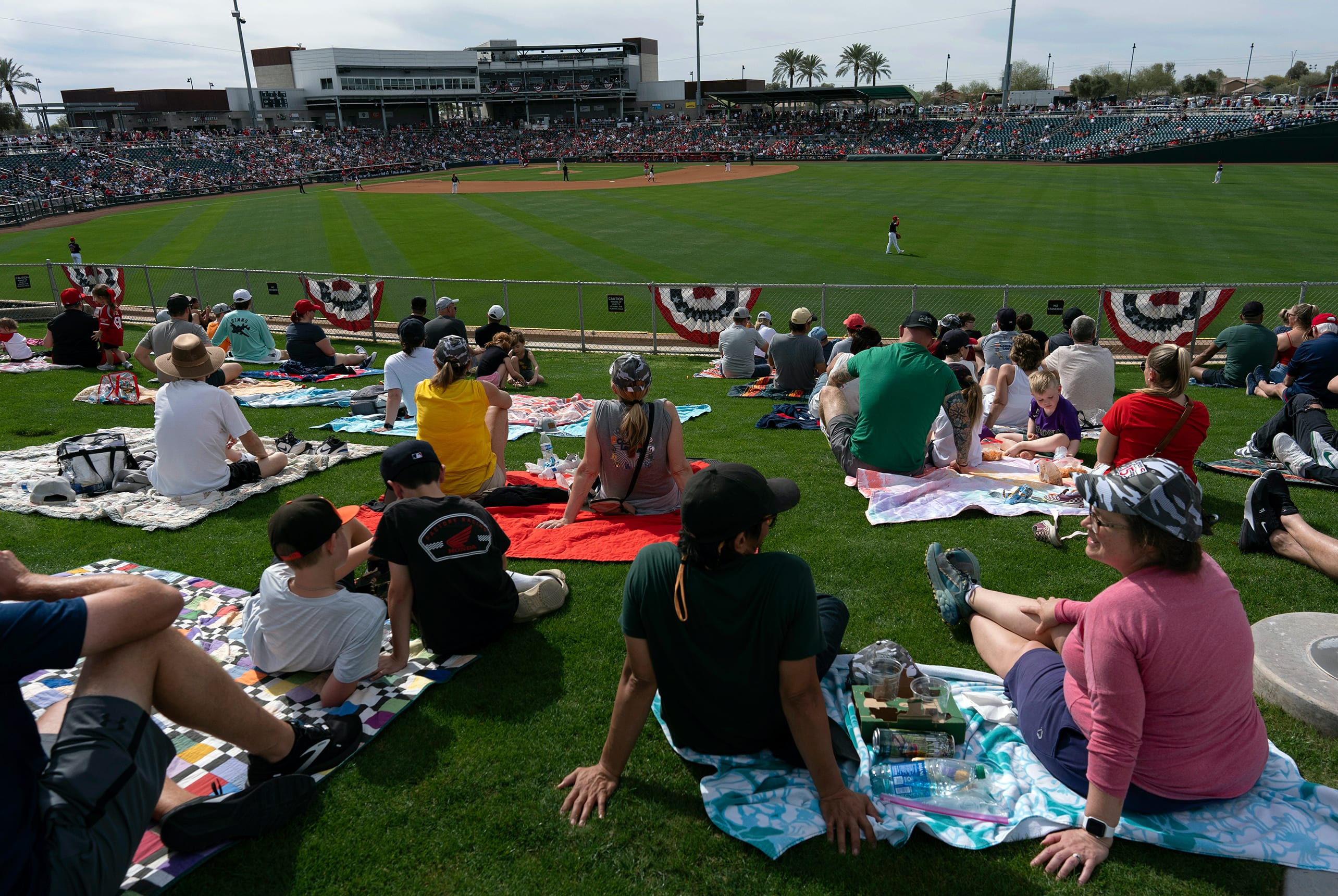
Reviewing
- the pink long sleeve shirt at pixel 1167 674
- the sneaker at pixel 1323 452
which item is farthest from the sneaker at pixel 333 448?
the sneaker at pixel 1323 452

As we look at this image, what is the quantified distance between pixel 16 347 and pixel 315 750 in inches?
566

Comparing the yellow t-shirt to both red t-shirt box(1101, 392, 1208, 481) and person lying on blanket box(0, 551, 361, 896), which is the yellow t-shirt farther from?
red t-shirt box(1101, 392, 1208, 481)

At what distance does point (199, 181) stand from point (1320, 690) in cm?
7540

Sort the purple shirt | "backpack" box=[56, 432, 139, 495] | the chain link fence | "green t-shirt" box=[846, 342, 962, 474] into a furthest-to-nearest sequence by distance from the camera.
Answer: the chain link fence, the purple shirt, "backpack" box=[56, 432, 139, 495], "green t-shirt" box=[846, 342, 962, 474]

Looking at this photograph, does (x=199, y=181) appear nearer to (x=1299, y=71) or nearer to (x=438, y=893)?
(x=438, y=893)

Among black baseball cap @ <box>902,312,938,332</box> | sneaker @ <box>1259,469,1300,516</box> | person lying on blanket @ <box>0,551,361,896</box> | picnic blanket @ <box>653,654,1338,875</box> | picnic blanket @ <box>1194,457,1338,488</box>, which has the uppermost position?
black baseball cap @ <box>902,312,938,332</box>

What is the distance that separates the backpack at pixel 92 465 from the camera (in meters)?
7.71

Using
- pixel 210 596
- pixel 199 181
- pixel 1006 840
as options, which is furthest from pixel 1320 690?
pixel 199 181

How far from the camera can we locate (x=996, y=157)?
212 feet

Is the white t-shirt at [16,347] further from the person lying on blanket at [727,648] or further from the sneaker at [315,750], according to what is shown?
the person lying on blanket at [727,648]

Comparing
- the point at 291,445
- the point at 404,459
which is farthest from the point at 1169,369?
the point at 291,445

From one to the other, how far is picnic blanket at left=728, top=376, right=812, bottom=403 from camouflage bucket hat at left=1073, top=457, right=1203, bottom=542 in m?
8.36

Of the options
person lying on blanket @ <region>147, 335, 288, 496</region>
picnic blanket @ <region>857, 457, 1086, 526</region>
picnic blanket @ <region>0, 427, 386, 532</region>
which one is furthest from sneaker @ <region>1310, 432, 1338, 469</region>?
person lying on blanket @ <region>147, 335, 288, 496</region>

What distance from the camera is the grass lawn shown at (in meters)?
3.14
